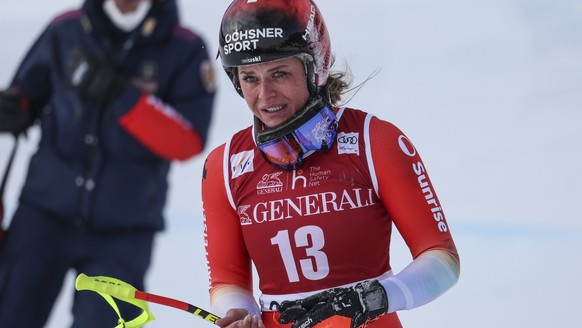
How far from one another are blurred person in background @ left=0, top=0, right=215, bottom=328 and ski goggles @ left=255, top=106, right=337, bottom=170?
2.04 m

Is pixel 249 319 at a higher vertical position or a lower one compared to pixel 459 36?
lower

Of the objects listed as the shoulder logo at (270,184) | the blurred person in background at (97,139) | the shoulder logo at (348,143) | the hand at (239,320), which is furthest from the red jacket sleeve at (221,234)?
the blurred person in background at (97,139)

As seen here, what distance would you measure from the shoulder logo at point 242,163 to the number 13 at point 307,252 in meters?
0.24

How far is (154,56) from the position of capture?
17.9ft

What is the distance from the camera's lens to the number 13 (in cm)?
325

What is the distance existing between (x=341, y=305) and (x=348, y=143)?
555 millimetres

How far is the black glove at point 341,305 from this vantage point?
296 cm

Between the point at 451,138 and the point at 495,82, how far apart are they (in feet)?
2.15

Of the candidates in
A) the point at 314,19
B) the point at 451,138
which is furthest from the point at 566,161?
the point at 314,19

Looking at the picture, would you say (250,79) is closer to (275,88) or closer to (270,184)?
(275,88)

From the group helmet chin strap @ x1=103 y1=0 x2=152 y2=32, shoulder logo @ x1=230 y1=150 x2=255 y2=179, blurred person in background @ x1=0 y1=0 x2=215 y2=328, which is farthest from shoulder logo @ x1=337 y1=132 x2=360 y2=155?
helmet chin strap @ x1=103 y1=0 x2=152 y2=32

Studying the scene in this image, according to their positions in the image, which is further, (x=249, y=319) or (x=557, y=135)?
(x=557, y=135)

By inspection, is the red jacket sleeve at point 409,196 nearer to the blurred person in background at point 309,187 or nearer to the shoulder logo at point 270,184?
the blurred person in background at point 309,187

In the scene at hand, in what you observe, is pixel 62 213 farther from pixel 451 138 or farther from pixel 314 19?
pixel 451 138
